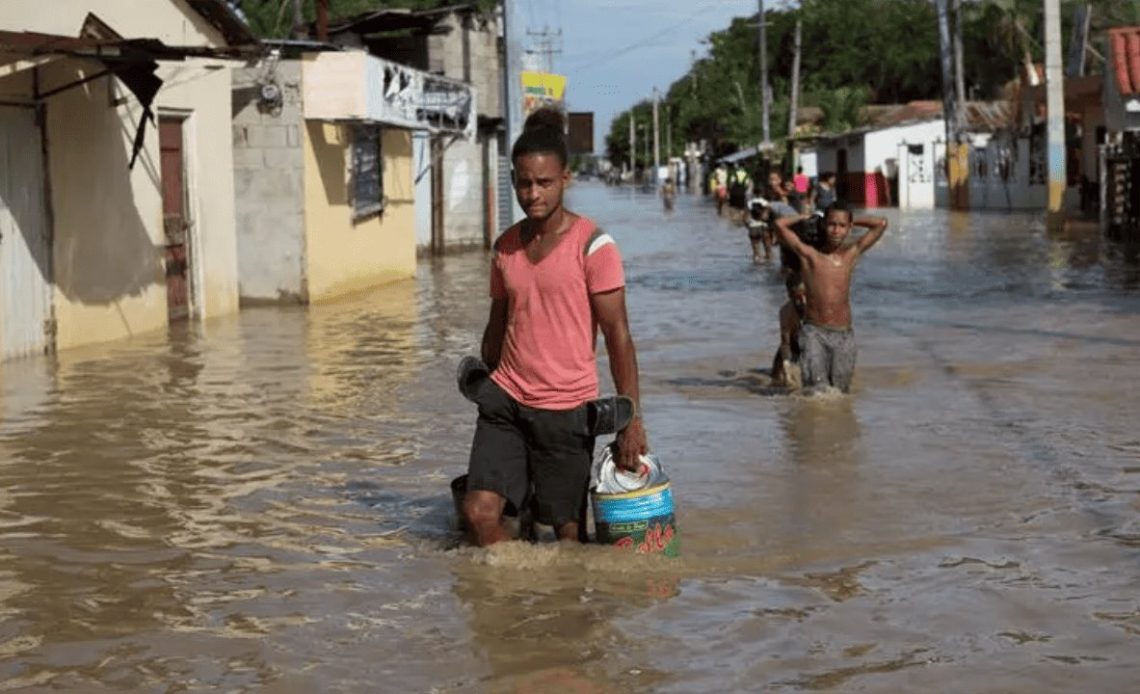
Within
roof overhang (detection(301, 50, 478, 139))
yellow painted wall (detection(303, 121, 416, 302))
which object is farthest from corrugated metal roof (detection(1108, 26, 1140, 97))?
yellow painted wall (detection(303, 121, 416, 302))

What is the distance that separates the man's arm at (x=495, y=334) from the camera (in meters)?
6.56

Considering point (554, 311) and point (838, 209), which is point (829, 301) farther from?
point (554, 311)

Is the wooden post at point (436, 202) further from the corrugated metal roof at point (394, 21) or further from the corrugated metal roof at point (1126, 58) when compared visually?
the corrugated metal roof at point (1126, 58)

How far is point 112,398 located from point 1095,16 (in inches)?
2416

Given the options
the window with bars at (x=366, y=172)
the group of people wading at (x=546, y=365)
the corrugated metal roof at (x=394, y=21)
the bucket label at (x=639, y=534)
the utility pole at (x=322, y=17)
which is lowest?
the bucket label at (x=639, y=534)

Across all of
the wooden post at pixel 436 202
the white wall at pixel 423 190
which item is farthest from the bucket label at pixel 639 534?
the wooden post at pixel 436 202

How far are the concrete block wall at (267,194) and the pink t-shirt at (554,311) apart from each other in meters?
15.1

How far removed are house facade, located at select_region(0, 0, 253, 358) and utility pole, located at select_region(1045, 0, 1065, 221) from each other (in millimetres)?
20796

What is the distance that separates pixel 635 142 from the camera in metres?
173

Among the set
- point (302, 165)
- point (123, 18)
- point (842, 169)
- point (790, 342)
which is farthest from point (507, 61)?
point (842, 169)

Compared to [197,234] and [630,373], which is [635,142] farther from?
[630,373]

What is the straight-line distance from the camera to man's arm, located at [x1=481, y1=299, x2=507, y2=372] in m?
6.56

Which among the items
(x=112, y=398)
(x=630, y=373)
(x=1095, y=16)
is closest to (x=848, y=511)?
(x=630, y=373)

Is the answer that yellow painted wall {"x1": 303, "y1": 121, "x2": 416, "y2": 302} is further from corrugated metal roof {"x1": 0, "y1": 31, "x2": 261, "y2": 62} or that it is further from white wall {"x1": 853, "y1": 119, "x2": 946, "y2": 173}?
white wall {"x1": 853, "y1": 119, "x2": 946, "y2": 173}
